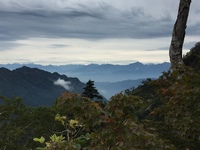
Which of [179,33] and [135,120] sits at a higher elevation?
[179,33]

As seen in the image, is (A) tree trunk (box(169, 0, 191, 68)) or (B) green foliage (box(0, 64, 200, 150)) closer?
(B) green foliage (box(0, 64, 200, 150))

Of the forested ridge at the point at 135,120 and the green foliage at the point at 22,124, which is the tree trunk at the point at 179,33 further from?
the green foliage at the point at 22,124

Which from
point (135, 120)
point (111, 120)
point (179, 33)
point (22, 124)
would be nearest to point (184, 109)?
point (135, 120)

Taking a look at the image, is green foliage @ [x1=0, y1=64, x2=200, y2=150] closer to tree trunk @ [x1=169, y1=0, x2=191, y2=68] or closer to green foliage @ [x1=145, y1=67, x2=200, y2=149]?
green foliage @ [x1=145, y1=67, x2=200, y2=149]

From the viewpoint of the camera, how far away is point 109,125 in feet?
14.1

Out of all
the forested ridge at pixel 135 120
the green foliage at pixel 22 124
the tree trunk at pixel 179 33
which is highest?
the tree trunk at pixel 179 33

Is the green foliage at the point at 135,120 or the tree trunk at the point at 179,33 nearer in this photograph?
the green foliage at the point at 135,120

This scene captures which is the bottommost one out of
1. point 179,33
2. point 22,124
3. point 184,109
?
point 22,124

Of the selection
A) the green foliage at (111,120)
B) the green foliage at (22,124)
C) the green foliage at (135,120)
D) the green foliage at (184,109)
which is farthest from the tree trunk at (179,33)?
the green foliage at (22,124)

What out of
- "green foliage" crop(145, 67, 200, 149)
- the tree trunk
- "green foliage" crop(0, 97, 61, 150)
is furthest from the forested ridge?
"green foliage" crop(0, 97, 61, 150)

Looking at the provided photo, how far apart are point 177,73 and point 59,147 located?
3.77 meters

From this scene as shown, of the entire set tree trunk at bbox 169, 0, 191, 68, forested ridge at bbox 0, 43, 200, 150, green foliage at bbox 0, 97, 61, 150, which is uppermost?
tree trunk at bbox 169, 0, 191, 68

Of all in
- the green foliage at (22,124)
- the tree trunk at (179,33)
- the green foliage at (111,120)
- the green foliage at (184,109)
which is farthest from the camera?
the green foliage at (22,124)

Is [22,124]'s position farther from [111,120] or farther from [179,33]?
[111,120]
